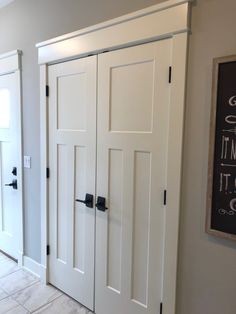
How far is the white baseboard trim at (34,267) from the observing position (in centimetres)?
261

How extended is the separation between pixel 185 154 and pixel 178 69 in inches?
20.5

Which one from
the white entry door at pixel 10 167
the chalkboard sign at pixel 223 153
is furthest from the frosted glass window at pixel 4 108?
the chalkboard sign at pixel 223 153

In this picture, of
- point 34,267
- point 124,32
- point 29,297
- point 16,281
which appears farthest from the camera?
point 34,267

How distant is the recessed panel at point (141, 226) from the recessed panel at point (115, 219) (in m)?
0.14

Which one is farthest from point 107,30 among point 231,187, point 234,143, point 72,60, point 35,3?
point 231,187

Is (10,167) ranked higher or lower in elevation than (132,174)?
lower

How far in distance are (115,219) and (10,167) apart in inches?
63.1

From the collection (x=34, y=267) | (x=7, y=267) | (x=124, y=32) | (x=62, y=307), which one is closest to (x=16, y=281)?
(x=34, y=267)

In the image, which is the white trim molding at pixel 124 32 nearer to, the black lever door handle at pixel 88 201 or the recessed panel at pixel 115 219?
the recessed panel at pixel 115 219

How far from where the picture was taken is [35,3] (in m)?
2.46

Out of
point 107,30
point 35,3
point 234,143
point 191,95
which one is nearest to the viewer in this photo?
point 234,143

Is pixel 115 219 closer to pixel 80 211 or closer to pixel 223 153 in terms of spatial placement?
pixel 80 211

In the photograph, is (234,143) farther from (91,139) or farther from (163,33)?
(91,139)

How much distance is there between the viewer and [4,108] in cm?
295
